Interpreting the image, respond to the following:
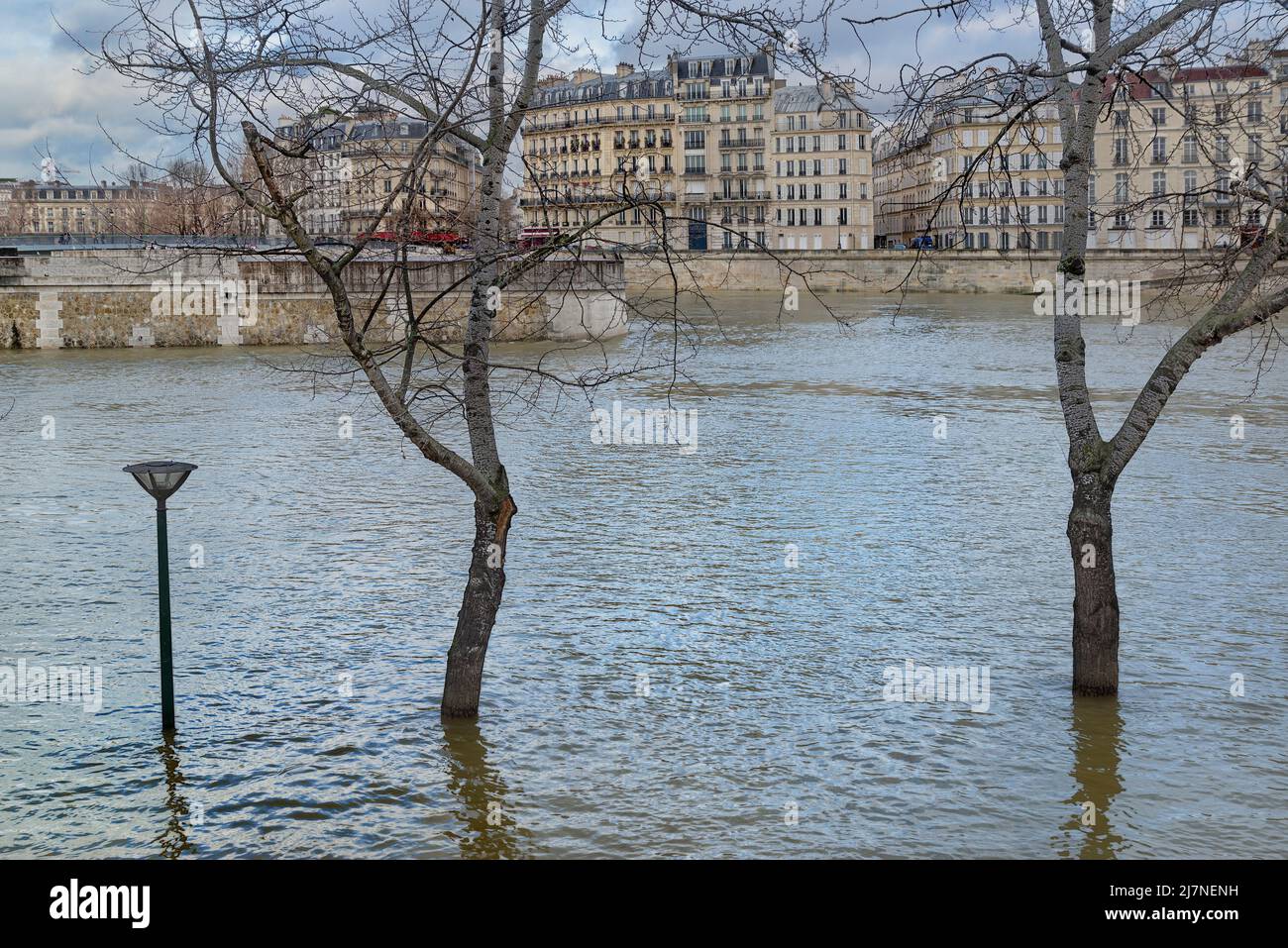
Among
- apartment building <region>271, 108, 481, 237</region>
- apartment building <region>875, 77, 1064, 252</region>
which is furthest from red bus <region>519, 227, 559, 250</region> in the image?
apartment building <region>875, 77, 1064, 252</region>

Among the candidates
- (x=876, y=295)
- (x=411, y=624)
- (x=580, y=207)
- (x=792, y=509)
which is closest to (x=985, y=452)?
(x=792, y=509)

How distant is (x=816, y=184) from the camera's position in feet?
390

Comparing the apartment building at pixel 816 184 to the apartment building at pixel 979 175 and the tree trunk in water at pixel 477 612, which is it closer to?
the apartment building at pixel 979 175

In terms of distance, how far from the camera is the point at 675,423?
89.5 ft

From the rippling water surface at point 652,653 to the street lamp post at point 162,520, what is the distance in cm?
43

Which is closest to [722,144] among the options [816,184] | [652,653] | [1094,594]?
[816,184]

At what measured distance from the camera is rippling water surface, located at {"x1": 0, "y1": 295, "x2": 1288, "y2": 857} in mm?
8422

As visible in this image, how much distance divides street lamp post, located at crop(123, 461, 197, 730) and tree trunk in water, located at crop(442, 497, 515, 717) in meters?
1.78

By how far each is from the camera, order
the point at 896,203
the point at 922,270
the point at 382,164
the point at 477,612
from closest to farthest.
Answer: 1. the point at 382,164
2. the point at 477,612
3. the point at 922,270
4. the point at 896,203

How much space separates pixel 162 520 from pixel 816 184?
372 ft

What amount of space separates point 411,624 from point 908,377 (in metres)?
25.3

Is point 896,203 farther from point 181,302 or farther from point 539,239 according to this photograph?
point 539,239

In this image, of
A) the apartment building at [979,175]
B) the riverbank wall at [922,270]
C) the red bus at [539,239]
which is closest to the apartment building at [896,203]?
the apartment building at [979,175]

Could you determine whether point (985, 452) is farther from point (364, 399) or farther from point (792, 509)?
point (364, 399)
